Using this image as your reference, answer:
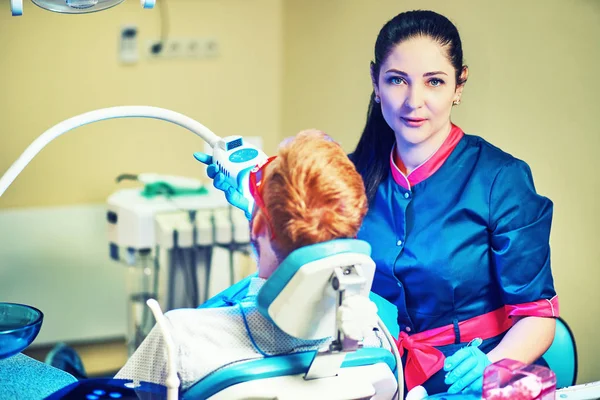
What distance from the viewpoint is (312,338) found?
1167 millimetres

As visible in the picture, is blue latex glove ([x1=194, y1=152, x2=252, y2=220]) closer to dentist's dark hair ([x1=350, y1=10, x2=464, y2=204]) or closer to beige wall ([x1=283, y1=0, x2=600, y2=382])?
dentist's dark hair ([x1=350, y1=10, x2=464, y2=204])

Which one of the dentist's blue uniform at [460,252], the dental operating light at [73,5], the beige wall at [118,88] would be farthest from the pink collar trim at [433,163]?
the beige wall at [118,88]

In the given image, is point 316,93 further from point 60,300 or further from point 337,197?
point 337,197

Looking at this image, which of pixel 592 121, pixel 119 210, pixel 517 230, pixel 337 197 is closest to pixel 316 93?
pixel 119 210

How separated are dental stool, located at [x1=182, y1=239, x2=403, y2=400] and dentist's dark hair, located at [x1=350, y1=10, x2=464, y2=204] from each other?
1.78 ft

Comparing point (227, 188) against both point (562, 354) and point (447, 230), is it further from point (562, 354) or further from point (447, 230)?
point (562, 354)

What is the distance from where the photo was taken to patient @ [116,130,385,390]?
1.14 metres

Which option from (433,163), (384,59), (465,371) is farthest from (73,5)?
(465,371)

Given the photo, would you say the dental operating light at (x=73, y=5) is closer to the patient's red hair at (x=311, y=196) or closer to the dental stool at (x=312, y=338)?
the patient's red hair at (x=311, y=196)

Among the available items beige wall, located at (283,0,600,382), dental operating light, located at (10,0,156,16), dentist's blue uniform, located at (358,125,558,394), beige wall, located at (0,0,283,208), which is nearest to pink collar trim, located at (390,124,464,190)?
dentist's blue uniform, located at (358,125,558,394)

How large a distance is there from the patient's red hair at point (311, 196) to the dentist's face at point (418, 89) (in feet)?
1.35

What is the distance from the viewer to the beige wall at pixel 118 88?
3051 mm

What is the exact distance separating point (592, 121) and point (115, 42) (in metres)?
2.06

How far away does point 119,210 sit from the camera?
2758 millimetres
